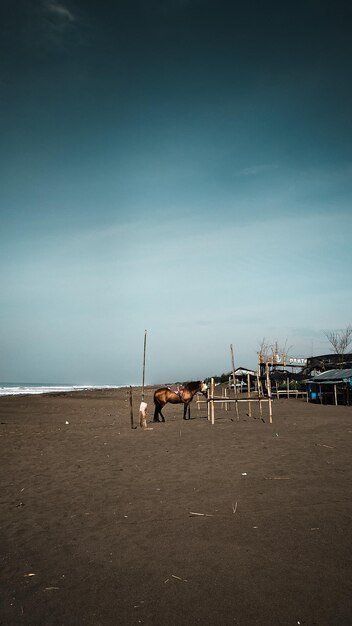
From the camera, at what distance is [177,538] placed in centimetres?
565

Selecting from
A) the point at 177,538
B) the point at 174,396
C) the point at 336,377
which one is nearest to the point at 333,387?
the point at 336,377

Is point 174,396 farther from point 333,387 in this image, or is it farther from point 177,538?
point 333,387

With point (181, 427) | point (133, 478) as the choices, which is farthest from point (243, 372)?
point (133, 478)

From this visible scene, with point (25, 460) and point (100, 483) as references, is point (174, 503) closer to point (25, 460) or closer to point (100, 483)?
point (100, 483)

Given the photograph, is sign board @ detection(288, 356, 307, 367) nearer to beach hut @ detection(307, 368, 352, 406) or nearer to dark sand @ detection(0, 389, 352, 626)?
beach hut @ detection(307, 368, 352, 406)

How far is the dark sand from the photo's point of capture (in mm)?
3992

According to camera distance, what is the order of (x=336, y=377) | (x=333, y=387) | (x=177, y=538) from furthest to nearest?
1. (x=333, y=387)
2. (x=336, y=377)
3. (x=177, y=538)

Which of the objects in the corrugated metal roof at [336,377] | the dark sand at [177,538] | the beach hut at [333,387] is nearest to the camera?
the dark sand at [177,538]

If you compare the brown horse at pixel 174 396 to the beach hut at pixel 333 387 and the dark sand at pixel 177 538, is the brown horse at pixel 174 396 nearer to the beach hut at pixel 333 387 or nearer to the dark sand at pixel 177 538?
the dark sand at pixel 177 538

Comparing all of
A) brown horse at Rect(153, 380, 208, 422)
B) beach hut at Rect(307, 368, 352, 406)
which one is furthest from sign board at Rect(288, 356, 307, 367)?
brown horse at Rect(153, 380, 208, 422)

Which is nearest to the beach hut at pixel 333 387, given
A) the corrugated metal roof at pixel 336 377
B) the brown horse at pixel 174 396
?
the corrugated metal roof at pixel 336 377

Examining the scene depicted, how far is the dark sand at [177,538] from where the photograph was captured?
13.1 feet

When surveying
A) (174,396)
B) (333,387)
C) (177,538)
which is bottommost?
(177,538)

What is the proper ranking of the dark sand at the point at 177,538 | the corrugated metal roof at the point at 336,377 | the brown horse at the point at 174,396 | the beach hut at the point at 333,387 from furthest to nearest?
the beach hut at the point at 333,387 → the corrugated metal roof at the point at 336,377 → the brown horse at the point at 174,396 → the dark sand at the point at 177,538
